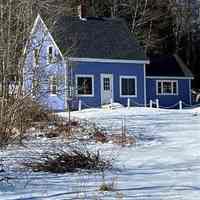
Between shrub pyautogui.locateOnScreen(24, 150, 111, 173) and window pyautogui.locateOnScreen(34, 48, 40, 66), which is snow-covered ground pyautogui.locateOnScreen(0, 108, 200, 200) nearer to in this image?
shrub pyautogui.locateOnScreen(24, 150, 111, 173)

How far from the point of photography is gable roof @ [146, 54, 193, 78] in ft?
139

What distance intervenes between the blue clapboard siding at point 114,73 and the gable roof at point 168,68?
378cm

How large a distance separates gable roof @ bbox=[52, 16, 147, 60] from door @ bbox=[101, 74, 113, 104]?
4.19 ft

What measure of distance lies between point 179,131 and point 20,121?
21.2ft

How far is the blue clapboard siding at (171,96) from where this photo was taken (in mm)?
40594

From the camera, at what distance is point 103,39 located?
3766 centimetres

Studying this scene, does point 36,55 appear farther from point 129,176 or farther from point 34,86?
point 129,176

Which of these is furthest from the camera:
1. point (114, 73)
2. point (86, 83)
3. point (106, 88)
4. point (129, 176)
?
point (114, 73)

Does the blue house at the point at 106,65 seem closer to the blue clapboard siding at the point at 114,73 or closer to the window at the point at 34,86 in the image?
the blue clapboard siding at the point at 114,73

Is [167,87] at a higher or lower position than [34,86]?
lower

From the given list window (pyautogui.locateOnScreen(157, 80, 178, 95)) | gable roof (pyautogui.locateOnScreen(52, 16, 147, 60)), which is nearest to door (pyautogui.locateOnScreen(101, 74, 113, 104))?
gable roof (pyautogui.locateOnScreen(52, 16, 147, 60))

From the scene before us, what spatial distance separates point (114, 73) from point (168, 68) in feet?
28.9

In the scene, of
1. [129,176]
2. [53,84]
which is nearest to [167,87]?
[53,84]

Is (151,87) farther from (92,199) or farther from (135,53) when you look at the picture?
(92,199)
